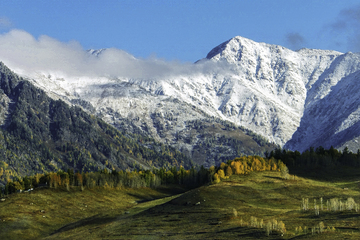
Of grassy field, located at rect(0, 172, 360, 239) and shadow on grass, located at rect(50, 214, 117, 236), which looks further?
shadow on grass, located at rect(50, 214, 117, 236)

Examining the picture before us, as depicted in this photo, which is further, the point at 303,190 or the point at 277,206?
the point at 303,190

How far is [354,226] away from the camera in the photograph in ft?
317

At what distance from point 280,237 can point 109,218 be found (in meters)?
77.9

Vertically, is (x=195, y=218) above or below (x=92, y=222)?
above

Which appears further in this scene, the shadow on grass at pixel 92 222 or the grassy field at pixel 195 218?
the shadow on grass at pixel 92 222

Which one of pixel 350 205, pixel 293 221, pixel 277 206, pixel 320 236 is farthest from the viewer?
pixel 277 206

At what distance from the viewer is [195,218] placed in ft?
440

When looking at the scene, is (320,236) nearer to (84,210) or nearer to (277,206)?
(277,206)

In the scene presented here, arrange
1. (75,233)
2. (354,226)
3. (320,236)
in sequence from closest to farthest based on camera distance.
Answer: (320,236)
(354,226)
(75,233)

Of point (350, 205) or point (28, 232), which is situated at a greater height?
point (350, 205)

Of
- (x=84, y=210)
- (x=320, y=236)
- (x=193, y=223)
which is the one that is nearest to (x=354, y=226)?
(x=320, y=236)

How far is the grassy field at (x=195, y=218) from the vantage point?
4114 inches

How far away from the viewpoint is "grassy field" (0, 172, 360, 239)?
343 feet

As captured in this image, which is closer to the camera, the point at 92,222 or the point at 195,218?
the point at 195,218
